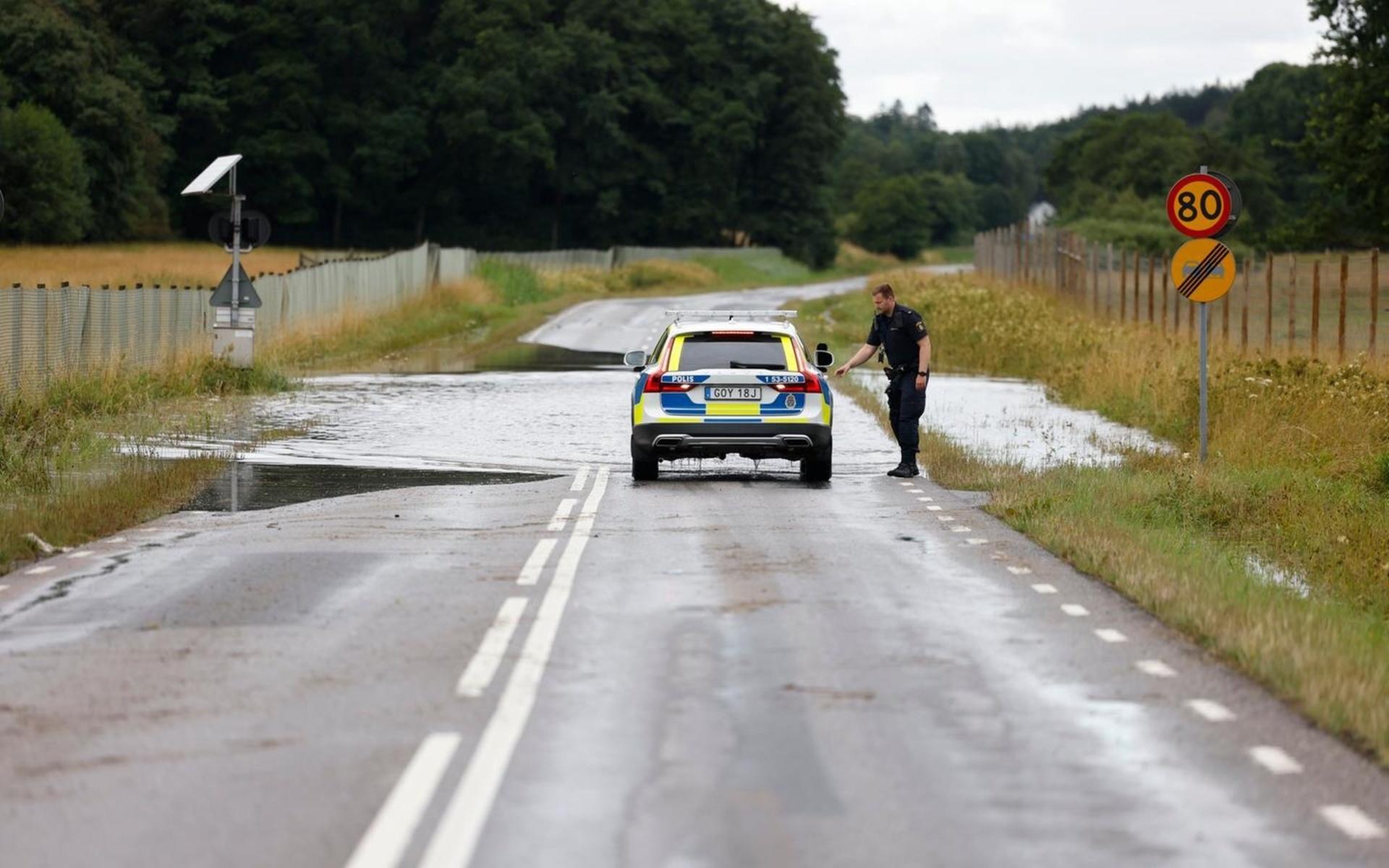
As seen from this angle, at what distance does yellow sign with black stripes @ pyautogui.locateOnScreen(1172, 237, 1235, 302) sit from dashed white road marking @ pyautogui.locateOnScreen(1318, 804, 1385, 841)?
12589mm

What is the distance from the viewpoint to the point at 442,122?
355 feet

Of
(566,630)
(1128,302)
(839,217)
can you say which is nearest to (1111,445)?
(566,630)

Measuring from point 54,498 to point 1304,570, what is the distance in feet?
29.9

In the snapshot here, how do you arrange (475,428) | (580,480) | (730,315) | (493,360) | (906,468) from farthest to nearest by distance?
(493,360) → (475,428) → (730,315) → (906,468) → (580,480)

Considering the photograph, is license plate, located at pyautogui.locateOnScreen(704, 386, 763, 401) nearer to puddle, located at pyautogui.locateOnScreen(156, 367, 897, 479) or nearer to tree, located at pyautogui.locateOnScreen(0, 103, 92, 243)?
puddle, located at pyautogui.locateOnScreen(156, 367, 897, 479)

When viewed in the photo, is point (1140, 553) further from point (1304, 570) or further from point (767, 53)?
point (767, 53)

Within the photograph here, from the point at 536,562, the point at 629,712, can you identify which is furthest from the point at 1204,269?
the point at 629,712

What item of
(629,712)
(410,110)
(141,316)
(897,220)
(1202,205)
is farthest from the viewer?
(897,220)

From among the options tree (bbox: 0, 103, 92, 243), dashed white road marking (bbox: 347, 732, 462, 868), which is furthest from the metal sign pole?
tree (bbox: 0, 103, 92, 243)

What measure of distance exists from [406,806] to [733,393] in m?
12.4

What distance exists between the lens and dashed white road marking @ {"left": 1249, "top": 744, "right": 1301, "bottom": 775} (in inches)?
301

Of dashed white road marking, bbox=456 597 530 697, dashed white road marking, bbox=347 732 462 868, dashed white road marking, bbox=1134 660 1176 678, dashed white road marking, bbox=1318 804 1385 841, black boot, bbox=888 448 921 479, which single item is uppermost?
black boot, bbox=888 448 921 479

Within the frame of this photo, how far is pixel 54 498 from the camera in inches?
658

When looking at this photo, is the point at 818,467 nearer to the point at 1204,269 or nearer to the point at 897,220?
the point at 1204,269
